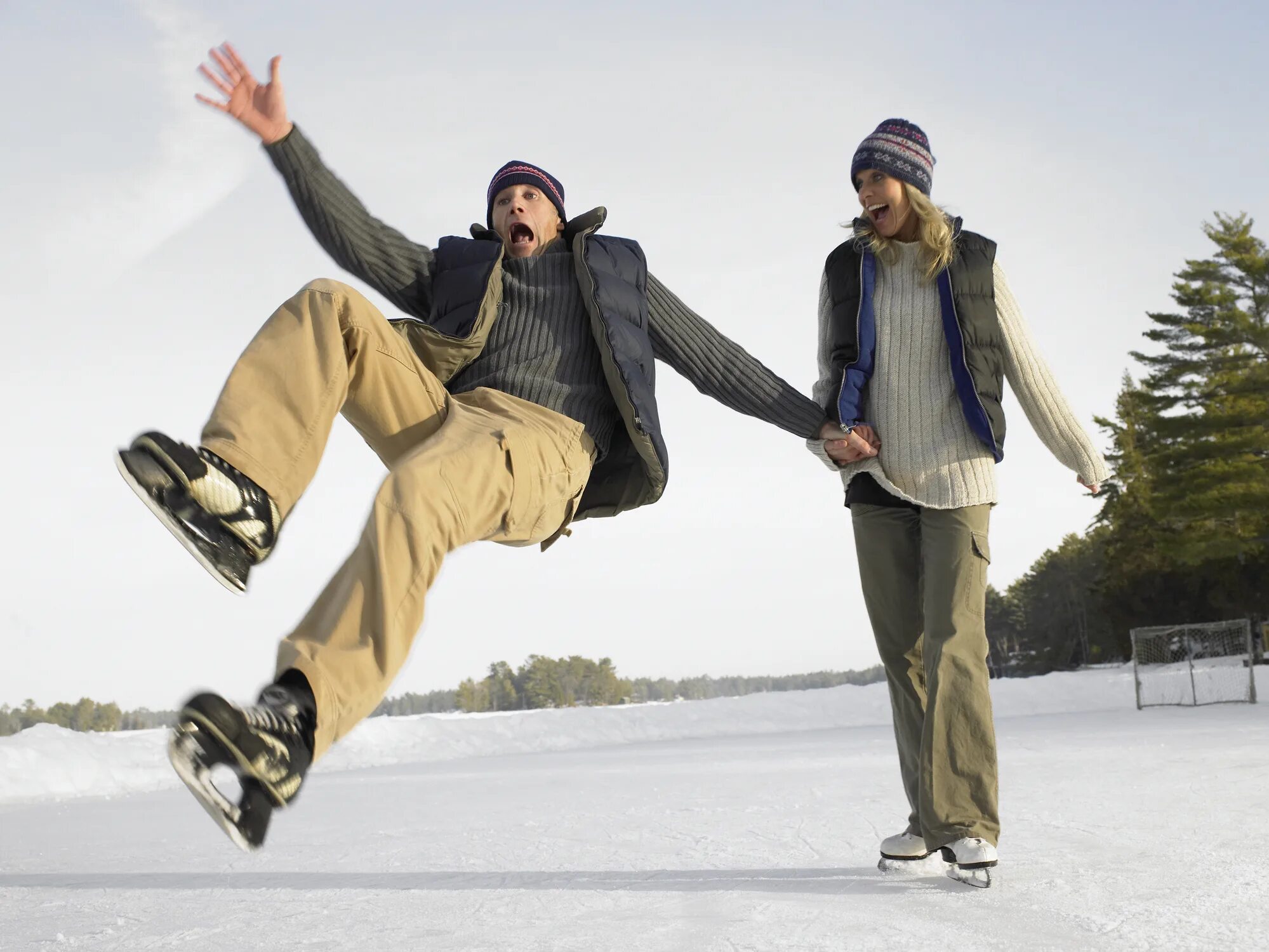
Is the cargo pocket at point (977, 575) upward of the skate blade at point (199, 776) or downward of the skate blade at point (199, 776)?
upward

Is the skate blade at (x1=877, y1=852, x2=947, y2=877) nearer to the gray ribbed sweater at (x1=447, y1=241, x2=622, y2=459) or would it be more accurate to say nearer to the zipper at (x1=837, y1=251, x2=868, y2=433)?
the zipper at (x1=837, y1=251, x2=868, y2=433)

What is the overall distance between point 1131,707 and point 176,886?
11.9m

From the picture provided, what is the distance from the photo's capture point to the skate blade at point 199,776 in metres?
1.61

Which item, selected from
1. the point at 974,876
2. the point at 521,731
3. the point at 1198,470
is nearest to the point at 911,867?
the point at 974,876

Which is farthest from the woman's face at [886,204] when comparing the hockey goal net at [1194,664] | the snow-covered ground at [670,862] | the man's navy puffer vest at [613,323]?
the hockey goal net at [1194,664]

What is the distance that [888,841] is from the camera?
304cm

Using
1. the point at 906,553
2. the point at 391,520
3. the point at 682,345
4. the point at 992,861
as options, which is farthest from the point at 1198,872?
the point at 391,520

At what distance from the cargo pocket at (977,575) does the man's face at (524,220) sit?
1.50m

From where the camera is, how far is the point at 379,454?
257cm

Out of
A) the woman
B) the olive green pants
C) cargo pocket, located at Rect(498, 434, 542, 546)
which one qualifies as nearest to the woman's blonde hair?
the woman

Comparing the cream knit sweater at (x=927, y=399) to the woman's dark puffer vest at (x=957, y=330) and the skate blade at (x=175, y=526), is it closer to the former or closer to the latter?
the woman's dark puffer vest at (x=957, y=330)

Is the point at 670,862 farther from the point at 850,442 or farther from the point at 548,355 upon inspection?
the point at 548,355

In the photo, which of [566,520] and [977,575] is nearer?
[566,520]

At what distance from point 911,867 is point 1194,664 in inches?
676
